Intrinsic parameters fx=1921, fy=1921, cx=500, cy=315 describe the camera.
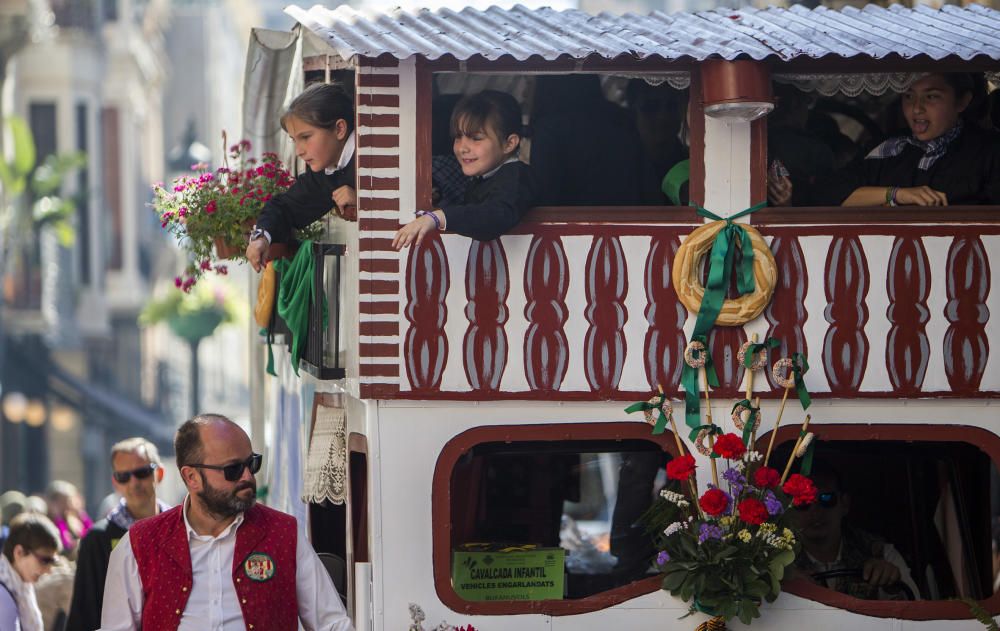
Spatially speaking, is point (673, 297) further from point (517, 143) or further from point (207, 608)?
point (207, 608)

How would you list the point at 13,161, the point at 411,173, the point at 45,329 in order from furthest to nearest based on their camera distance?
the point at 45,329 < the point at 13,161 < the point at 411,173

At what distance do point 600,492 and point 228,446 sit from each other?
7838mm

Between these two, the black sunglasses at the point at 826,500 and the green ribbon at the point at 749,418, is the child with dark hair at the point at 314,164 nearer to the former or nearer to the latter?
the green ribbon at the point at 749,418

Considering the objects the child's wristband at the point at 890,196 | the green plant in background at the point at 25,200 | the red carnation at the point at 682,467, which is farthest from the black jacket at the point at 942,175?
the green plant in background at the point at 25,200

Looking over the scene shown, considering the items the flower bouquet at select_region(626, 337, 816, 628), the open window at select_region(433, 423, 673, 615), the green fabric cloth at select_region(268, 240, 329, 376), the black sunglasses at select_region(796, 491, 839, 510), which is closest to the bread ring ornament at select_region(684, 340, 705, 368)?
the flower bouquet at select_region(626, 337, 816, 628)

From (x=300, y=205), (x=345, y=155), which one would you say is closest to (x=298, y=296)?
(x=300, y=205)

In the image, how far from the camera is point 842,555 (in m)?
11.9

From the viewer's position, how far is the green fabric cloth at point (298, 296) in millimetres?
11359

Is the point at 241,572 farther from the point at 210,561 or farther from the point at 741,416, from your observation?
the point at 741,416

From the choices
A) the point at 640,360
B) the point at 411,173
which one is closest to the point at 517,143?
the point at 411,173

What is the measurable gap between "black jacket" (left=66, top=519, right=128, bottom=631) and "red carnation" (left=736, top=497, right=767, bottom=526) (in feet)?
11.2

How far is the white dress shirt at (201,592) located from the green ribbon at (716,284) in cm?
302

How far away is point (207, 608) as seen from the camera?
7.94 metres

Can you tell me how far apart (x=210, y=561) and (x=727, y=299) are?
3.61m
